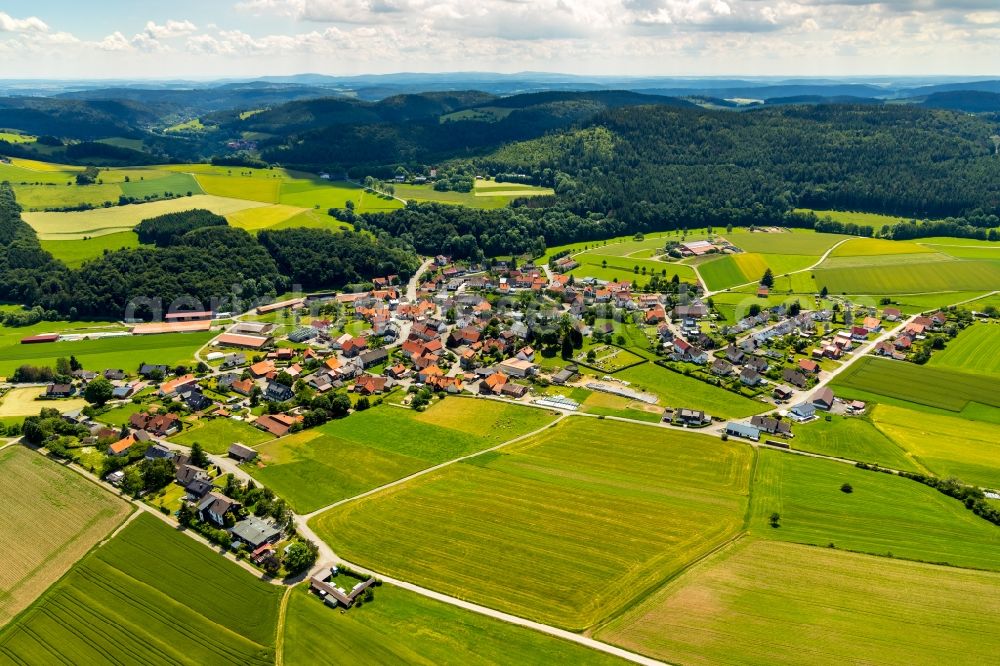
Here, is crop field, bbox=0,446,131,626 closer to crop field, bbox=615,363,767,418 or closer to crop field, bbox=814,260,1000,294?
crop field, bbox=615,363,767,418

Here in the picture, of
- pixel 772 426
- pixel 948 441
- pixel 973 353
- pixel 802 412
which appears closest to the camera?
pixel 948 441

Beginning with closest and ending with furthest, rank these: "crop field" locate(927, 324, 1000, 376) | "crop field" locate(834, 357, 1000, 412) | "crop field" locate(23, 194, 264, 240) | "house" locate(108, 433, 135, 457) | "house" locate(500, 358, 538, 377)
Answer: "house" locate(108, 433, 135, 457) < "crop field" locate(834, 357, 1000, 412) < "crop field" locate(927, 324, 1000, 376) < "house" locate(500, 358, 538, 377) < "crop field" locate(23, 194, 264, 240)

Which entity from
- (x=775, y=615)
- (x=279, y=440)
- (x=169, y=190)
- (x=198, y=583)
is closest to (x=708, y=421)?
(x=775, y=615)

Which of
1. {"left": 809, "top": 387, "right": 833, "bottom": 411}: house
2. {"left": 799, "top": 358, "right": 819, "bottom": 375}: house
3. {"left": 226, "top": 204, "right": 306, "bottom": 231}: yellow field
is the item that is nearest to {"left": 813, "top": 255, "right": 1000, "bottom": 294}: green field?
{"left": 799, "top": 358, "right": 819, "bottom": 375}: house

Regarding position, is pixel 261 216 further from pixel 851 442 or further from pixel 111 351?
pixel 851 442

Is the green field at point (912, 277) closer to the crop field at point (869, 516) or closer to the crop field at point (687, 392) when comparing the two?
the crop field at point (687, 392)

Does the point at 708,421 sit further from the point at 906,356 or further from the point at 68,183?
the point at 68,183

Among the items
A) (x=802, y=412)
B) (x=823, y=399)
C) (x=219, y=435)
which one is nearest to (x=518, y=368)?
(x=802, y=412)
